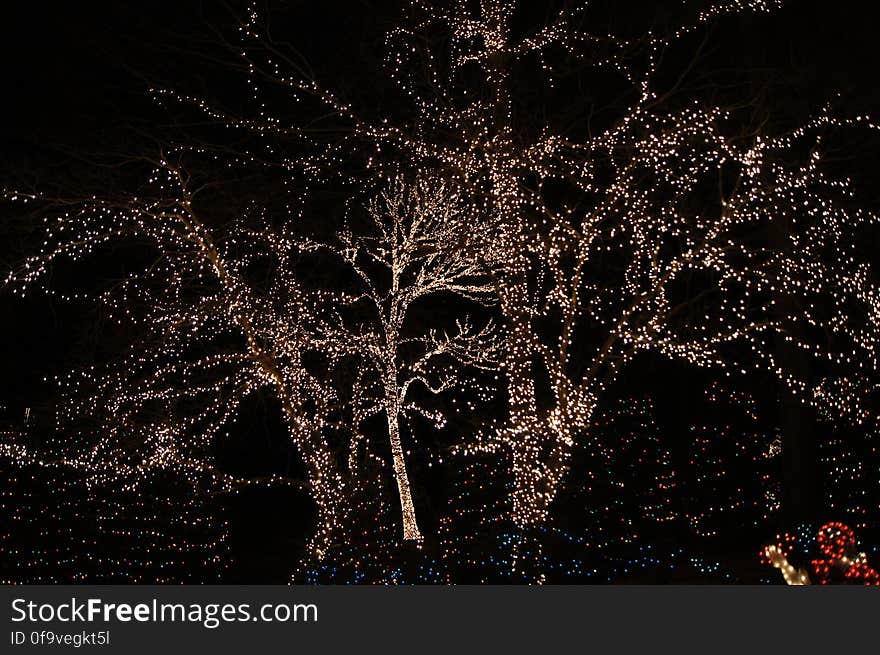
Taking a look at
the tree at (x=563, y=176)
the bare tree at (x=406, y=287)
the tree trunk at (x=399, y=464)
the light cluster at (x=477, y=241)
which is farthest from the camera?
the tree trunk at (x=399, y=464)

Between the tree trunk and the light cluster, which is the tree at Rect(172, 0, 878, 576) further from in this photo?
the tree trunk

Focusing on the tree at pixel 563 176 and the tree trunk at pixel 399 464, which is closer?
the tree at pixel 563 176

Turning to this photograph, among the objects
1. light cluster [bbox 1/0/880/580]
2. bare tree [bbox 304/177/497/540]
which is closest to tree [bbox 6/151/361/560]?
light cluster [bbox 1/0/880/580]

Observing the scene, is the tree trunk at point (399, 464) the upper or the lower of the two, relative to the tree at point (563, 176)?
lower

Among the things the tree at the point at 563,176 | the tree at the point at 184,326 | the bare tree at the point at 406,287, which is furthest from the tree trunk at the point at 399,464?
the tree at the point at 563,176

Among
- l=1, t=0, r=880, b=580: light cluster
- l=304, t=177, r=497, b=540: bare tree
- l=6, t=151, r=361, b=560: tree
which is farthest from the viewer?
l=304, t=177, r=497, b=540: bare tree

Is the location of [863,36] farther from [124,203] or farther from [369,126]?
[124,203]

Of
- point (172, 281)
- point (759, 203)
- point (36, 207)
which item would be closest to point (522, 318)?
point (759, 203)

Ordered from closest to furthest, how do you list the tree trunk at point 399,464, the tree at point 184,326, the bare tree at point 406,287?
the tree at point 184,326, the bare tree at point 406,287, the tree trunk at point 399,464

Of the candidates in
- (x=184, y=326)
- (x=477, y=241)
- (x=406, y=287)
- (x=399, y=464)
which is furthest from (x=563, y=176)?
(x=184, y=326)

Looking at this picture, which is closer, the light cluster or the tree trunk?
the light cluster

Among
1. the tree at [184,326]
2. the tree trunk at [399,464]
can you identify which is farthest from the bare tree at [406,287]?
the tree at [184,326]

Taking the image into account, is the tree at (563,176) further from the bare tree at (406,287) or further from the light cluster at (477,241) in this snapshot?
the bare tree at (406,287)

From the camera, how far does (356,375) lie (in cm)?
1057
